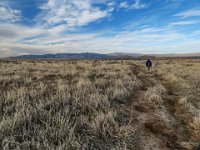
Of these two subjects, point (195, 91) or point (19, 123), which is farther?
point (195, 91)

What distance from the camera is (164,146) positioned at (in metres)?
4.88

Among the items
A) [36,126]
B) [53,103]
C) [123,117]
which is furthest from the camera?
[53,103]

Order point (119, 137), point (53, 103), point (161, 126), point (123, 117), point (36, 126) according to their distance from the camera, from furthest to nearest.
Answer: point (53, 103)
point (123, 117)
point (161, 126)
point (36, 126)
point (119, 137)

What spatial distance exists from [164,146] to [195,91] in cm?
714

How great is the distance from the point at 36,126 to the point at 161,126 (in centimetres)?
327

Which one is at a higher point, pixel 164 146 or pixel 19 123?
pixel 19 123

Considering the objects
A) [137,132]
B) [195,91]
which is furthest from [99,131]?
[195,91]

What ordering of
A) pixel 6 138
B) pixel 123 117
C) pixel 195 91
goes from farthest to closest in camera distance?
pixel 195 91 < pixel 123 117 < pixel 6 138

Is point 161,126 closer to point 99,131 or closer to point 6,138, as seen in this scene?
point 99,131

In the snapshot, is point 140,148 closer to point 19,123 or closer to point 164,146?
point 164,146

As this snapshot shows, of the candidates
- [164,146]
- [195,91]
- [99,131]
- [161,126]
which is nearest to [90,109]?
[99,131]

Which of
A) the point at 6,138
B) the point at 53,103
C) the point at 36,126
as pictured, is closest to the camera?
the point at 6,138

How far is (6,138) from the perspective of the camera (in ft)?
15.1

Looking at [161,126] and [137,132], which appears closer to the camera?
[137,132]
